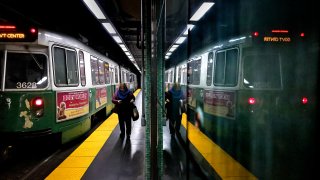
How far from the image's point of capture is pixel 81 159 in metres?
5.46

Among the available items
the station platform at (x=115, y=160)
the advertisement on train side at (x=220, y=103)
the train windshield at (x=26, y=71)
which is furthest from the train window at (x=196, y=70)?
the train windshield at (x=26, y=71)

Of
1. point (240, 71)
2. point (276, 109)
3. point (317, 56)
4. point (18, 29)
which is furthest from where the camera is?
point (276, 109)

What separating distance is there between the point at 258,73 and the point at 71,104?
4.66 meters

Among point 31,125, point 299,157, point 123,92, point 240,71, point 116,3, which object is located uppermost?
point 116,3

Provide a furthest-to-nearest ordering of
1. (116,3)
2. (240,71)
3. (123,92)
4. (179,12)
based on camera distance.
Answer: (179,12)
(116,3)
(123,92)
(240,71)

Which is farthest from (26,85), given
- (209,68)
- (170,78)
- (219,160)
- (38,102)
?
(170,78)

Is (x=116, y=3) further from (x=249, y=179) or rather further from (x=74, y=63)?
(x=249, y=179)

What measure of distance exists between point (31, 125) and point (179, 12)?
6006mm

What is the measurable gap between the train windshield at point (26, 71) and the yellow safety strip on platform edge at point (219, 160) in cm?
388

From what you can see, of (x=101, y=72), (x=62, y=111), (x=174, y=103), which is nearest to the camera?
(x=62, y=111)

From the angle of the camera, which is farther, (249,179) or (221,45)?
(221,45)

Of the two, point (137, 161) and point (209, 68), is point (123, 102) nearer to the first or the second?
point (137, 161)

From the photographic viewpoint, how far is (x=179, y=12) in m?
8.93

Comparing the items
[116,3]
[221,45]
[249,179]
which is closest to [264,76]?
[221,45]
